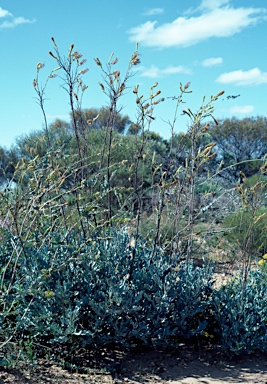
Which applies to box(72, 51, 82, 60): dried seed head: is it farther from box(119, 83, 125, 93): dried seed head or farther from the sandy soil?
the sandy soil

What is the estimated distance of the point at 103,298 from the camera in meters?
3.95

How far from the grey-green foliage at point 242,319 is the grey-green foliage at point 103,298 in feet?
0.52

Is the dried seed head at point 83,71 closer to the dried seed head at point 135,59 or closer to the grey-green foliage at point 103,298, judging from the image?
the dried seed head at point 135,59

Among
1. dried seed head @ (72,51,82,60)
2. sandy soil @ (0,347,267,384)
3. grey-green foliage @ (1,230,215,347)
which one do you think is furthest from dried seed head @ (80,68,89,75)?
sandy soil @ (0,347,267,384)

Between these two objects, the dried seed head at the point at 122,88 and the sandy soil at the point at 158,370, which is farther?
the dried seed head at the point at 122,88

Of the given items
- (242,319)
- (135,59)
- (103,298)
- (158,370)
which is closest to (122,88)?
(135,59)

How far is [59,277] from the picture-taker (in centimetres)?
395

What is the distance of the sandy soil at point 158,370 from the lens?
3781mm

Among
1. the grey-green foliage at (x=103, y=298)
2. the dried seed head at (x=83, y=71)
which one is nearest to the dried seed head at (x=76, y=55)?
the dried seed head at (x=83, y=71)

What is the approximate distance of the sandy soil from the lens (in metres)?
3.78

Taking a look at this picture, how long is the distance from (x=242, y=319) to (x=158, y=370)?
29.9 inches

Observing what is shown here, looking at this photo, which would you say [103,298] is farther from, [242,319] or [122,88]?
[122,88]

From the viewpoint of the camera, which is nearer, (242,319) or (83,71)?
(242,319)

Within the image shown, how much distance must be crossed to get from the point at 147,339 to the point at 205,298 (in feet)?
1.95
